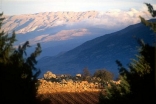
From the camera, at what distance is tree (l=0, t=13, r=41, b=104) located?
9.28 m

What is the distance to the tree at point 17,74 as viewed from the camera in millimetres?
9281

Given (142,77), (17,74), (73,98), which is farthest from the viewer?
(73,98)

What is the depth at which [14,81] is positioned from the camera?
959cm

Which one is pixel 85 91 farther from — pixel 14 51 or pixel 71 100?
pixel 14 51

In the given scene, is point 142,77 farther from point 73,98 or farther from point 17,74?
point 73,98

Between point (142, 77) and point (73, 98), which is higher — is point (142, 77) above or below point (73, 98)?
above

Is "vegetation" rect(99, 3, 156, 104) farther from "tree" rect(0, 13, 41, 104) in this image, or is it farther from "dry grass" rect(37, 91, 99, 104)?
"dry grass" rect(37, 91, 99, 104)

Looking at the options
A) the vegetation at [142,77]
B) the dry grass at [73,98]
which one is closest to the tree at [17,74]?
the vegetation at [142,77]

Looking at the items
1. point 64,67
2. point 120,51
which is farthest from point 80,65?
point 120,51

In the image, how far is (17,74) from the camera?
9750 millimetres

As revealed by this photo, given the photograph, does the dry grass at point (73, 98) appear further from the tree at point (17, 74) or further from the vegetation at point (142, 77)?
the vegetation at point (142, 77)

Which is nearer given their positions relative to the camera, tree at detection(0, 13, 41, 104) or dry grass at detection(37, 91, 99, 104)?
tree at detection(0, 13, 41, 104)

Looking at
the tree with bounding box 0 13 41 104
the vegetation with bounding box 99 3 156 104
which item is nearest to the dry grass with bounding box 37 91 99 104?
the tree with bounding box 0 13 41 104

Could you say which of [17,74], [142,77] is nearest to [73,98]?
[17,74]
